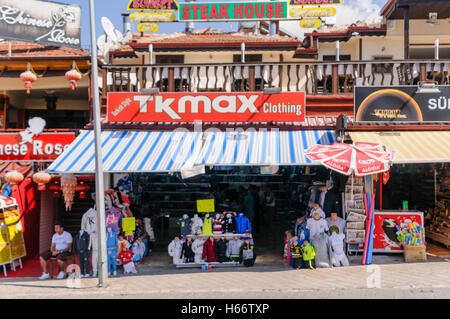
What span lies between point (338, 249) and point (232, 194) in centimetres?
543

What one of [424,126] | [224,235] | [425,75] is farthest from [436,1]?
[224,235]

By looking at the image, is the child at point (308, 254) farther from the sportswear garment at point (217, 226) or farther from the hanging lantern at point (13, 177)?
the hanging lantern at point (13, 177)

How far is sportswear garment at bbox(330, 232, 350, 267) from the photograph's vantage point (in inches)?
414

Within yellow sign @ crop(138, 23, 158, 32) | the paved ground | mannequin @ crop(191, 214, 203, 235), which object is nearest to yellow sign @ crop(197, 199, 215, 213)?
mannequin @ crop(191, 214, 203, 235)

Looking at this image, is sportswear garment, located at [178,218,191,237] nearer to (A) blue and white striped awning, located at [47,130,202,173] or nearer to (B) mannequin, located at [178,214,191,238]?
(B) mannequin, located at [178,214,191,238]

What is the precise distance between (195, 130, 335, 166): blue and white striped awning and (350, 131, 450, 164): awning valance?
1181 millimetres

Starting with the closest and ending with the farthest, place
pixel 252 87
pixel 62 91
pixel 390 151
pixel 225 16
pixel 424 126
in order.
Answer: pixel 390 151
pixel 424 126
pixel 252 87
pixel 225 16
pixel 62 91

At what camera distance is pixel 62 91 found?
1681 centimetres

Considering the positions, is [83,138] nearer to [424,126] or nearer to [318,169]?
[318,169]

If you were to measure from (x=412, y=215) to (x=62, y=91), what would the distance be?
13.9 metres

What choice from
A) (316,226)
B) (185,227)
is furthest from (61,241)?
(316,226)

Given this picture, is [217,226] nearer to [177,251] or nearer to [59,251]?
[177,251]

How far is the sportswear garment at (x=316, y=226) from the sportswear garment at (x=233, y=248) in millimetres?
1863

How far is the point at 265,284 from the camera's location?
9289 millimetres
